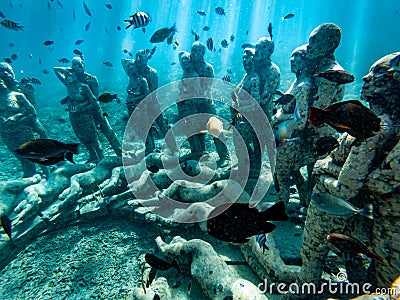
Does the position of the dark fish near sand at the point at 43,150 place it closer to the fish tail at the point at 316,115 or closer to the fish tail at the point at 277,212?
the fish tail at the point at 277,212

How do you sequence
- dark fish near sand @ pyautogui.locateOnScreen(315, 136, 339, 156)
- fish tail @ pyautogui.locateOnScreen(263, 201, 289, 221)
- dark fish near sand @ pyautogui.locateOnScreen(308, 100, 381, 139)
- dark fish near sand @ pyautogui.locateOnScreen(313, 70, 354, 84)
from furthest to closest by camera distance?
dark fish near sand @ pyautogui.locateOnScreen(315, 136, 339, 156), dark fish near sand @ pyautogui.locateOnScreen(313, 70, 354, 84), dark fish near sand @ pyautogui.locateOnScreen(308, 100, 381, 139), fish tail @ pyautogui.locateOnScreen(263, 201, 289, 221)

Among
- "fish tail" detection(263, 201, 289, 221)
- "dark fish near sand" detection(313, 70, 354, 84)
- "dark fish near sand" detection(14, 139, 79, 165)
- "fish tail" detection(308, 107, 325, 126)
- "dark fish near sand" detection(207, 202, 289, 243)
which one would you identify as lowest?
"dark fish near sand" detection(207, 202, 289, 243)

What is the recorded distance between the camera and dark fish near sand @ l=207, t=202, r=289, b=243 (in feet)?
5.63

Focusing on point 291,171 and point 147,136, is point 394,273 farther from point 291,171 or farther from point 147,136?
point 147,136

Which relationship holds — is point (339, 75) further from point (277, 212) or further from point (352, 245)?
point (277, 212)

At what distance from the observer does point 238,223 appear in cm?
174

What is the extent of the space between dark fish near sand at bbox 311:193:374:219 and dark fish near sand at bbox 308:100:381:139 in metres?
0.71

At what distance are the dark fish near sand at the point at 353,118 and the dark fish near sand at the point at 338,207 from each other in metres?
0.71

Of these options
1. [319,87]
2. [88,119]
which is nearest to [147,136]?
[88,119]

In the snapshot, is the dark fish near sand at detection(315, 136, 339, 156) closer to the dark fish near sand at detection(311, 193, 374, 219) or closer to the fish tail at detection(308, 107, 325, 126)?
the dark fish near sand at detection(311, 193, 374, 219)

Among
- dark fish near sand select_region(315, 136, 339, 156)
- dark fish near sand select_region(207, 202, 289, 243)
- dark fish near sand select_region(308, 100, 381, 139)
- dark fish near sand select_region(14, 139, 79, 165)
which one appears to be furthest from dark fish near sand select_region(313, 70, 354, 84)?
dark fish near sand select_region(14, 139, 79, 165)

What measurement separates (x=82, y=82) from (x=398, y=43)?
45.7 meters

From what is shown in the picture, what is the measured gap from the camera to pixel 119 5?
88.4 m

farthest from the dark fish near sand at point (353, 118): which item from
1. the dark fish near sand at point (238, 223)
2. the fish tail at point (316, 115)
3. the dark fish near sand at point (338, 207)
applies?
the dark fish near sand at point (238, 223)
